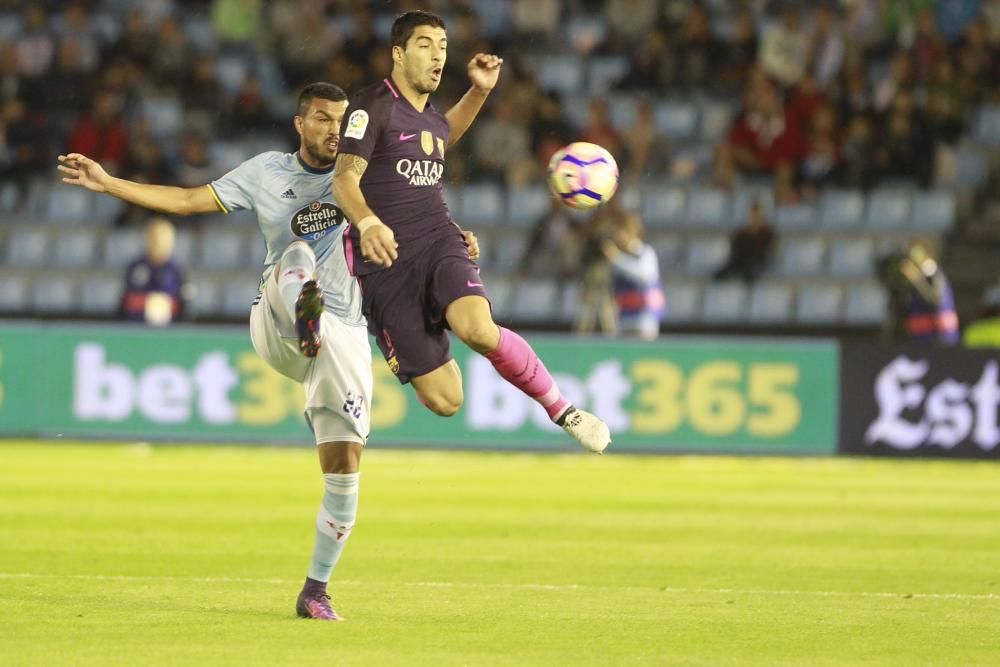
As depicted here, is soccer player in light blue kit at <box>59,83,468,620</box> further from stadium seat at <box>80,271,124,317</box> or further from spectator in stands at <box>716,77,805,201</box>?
stadium seat at <box>80,271,124,317</box>

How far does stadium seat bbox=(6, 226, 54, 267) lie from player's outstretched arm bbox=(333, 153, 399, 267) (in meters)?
16.2

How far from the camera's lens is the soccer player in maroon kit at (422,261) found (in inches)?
315

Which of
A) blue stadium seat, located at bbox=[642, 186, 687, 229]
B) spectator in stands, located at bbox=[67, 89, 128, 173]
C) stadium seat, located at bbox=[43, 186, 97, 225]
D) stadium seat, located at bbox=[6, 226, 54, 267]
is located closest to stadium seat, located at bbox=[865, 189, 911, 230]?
blue stadium seat, located at bbox=[642, 186, 687, 229]

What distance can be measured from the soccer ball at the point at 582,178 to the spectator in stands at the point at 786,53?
14.1m

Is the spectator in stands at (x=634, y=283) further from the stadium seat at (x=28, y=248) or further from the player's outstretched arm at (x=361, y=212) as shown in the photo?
the player's outstretched arm at (x=361, y=212)

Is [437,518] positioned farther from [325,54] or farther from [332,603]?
[325,54]

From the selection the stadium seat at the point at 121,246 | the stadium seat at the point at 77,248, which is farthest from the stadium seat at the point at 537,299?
the stadium seat at the point at 77,248

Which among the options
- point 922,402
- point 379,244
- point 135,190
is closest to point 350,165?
point 379,244

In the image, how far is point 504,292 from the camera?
21688mm

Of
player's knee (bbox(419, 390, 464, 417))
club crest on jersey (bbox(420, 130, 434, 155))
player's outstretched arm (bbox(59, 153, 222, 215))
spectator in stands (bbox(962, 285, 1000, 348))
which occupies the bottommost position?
spectator in stands (bbox(962, 285, 1000, 348))

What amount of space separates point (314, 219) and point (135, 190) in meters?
0.84

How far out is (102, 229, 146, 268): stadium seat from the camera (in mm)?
23203

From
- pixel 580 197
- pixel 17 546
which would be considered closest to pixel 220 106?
pixel 17 546

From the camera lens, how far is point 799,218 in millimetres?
22016
